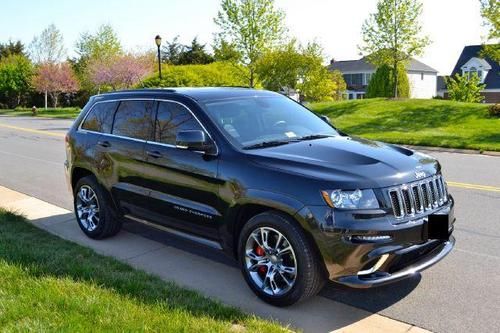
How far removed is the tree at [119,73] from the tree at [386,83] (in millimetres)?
19787

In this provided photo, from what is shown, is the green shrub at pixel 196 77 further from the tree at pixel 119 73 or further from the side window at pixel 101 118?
the side window at pixel 101 118

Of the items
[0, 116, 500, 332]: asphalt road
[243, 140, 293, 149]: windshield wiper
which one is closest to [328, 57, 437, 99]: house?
[0, 116, 500, 332]: asphalt road

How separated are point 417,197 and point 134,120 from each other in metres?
3.23

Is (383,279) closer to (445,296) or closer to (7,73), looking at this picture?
(445,296)

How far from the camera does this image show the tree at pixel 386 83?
39250 millimetres

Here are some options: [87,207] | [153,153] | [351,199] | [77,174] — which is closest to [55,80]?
[77,174]

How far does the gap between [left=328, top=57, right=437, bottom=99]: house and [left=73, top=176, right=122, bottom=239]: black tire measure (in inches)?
2298

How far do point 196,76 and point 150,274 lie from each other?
33.4 metres

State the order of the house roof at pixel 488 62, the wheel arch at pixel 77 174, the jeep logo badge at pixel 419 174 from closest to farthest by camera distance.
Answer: the jeep logo badge at pixel 419 174, the wheel arch at pixel 77 174, the house roof at pixel 488 62

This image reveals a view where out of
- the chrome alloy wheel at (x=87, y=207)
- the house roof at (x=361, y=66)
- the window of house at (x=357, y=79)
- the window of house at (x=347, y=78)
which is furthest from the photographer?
the window of house at (x=347, y=78)

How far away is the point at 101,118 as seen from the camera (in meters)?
6.45

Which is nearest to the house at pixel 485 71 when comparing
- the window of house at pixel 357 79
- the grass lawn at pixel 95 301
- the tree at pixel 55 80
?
the window of house at pixel 357 79

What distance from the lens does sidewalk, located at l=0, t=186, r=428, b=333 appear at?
4.12 metres

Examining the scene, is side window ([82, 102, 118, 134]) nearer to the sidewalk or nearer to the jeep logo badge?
the sidewalk
